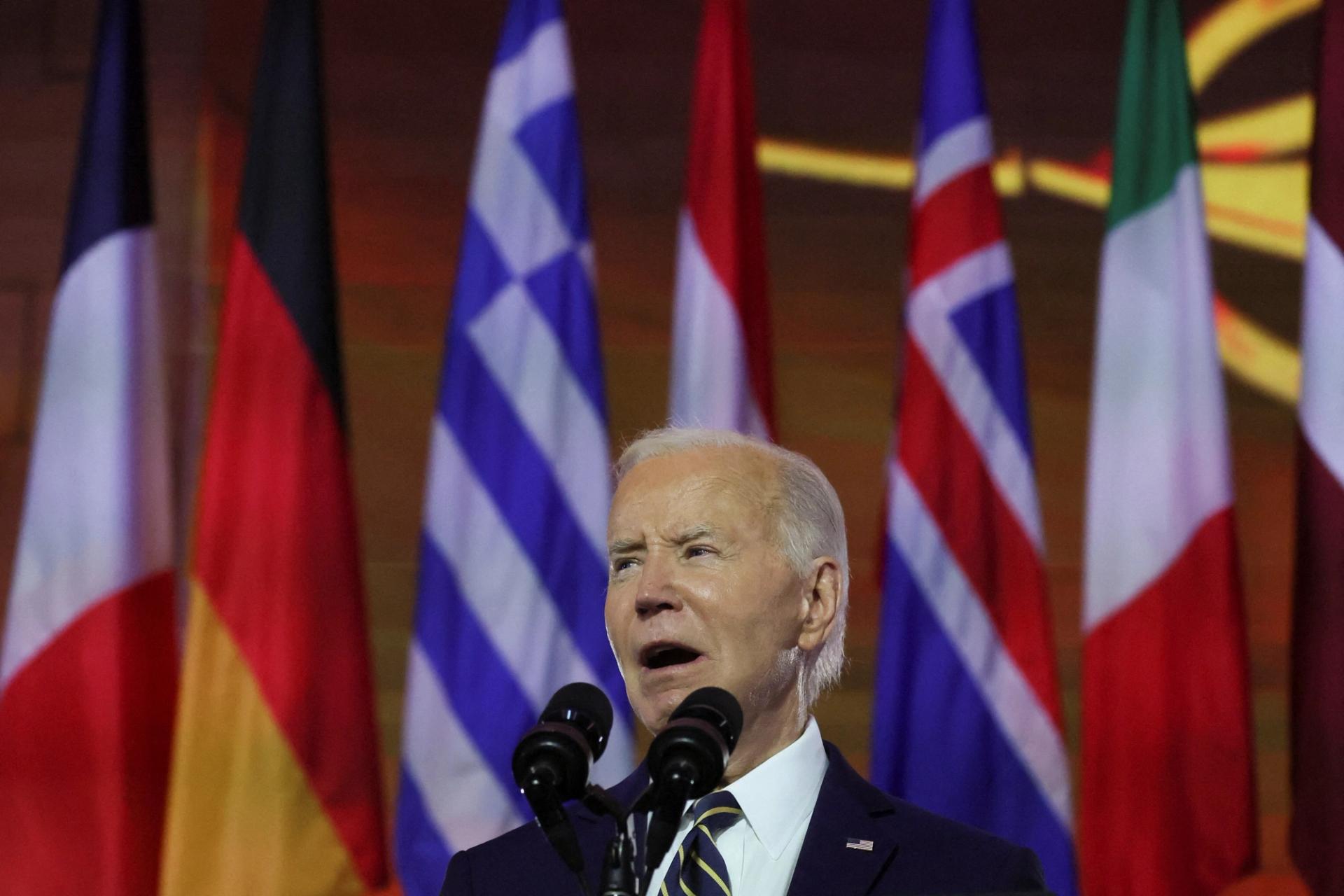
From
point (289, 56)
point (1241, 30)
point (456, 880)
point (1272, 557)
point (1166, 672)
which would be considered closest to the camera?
point (456, 880)

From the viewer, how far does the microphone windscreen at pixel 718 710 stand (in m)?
1.45

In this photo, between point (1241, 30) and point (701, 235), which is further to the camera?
point (1241, 30)

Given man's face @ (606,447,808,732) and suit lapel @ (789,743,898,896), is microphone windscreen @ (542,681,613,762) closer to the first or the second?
man's face @ (606,447,808,732)

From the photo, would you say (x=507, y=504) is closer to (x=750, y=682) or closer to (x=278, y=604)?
(x=278, y=604)

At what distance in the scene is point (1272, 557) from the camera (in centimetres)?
425

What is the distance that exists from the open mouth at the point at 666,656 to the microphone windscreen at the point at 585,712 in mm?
340

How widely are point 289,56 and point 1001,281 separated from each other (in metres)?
1.93

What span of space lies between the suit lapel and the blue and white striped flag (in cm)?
178

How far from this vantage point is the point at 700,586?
1.92 meters

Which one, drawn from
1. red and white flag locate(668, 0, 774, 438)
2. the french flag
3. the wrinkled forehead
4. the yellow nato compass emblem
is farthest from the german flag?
the wrinkled forehead

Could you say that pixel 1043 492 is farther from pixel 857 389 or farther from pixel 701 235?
pixel 701 235

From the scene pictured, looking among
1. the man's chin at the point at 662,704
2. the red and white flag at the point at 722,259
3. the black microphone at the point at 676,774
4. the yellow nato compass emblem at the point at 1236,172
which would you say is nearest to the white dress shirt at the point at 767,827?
the man's chin at the point at 662,704

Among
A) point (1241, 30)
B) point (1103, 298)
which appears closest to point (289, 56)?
point (1103, 298)

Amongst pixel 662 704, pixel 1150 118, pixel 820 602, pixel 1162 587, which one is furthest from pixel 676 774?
pixel 1150 118
